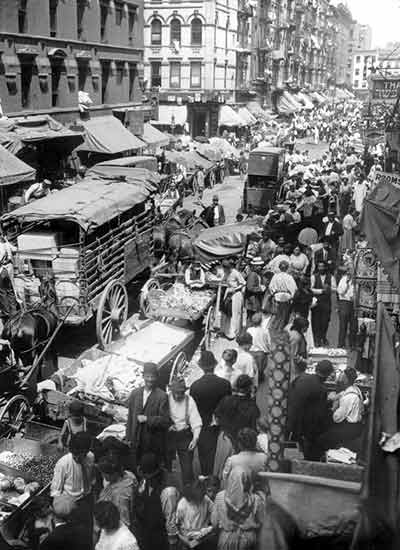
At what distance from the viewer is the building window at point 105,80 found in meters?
33.9

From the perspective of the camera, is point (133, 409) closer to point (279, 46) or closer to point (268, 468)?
point (268, 468)

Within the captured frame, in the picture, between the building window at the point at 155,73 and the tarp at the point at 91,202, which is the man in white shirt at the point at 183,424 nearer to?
the tarp at the point at 91,202

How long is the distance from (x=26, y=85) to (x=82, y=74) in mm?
5487

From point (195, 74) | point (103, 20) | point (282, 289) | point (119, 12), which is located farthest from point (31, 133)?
point (195, 74)

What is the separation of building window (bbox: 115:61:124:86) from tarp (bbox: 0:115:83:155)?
8859mm

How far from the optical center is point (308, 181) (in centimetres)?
2514

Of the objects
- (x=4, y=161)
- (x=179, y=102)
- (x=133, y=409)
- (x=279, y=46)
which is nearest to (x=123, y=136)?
(x=4, y=161)

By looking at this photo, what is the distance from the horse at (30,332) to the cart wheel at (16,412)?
1.43 m

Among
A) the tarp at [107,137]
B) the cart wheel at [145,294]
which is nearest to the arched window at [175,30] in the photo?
the tarp at [107,137]

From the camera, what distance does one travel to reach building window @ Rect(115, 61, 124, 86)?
116 ft

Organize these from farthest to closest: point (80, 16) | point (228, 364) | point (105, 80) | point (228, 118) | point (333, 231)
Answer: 1. point (228, 118)
2. point (105, 80)
3. point (80, 16)
4. point (333, 231)
5. point (228, 364)

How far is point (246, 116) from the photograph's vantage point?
58875mm

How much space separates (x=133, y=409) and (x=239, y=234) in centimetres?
767

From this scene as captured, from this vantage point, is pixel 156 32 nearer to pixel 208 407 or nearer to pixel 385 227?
pixel 385 227
